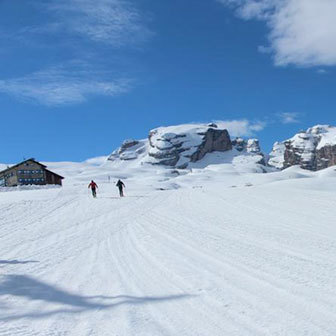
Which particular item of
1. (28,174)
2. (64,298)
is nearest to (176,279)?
(64,298)

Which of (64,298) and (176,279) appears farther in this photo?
(176,279)

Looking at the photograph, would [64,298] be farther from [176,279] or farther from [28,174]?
[28,174]

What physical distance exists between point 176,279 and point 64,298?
1.74 m

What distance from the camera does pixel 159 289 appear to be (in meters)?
5.75

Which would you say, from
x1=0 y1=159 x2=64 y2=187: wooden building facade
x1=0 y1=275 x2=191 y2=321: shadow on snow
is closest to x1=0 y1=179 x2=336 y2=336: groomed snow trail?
x1=0 y1=275 x2=191 y2=321: shadow on snow

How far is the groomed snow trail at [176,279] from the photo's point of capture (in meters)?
4.39

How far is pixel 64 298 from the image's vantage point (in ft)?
18.4

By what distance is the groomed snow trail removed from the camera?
173 inches

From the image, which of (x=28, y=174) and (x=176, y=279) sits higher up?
(x=28, y=174)

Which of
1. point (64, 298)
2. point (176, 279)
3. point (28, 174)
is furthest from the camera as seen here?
point (28, 174)

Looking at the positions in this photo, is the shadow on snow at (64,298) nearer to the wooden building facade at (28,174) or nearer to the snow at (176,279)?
the snow at (176,279)

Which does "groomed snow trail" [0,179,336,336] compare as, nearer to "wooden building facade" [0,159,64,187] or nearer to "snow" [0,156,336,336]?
"snow" [0,156,336,336]

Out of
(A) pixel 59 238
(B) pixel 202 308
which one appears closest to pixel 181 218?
(A) pixel 59 238

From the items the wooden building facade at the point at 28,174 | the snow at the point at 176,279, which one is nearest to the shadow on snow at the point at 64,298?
the snow at the point at 176,279
